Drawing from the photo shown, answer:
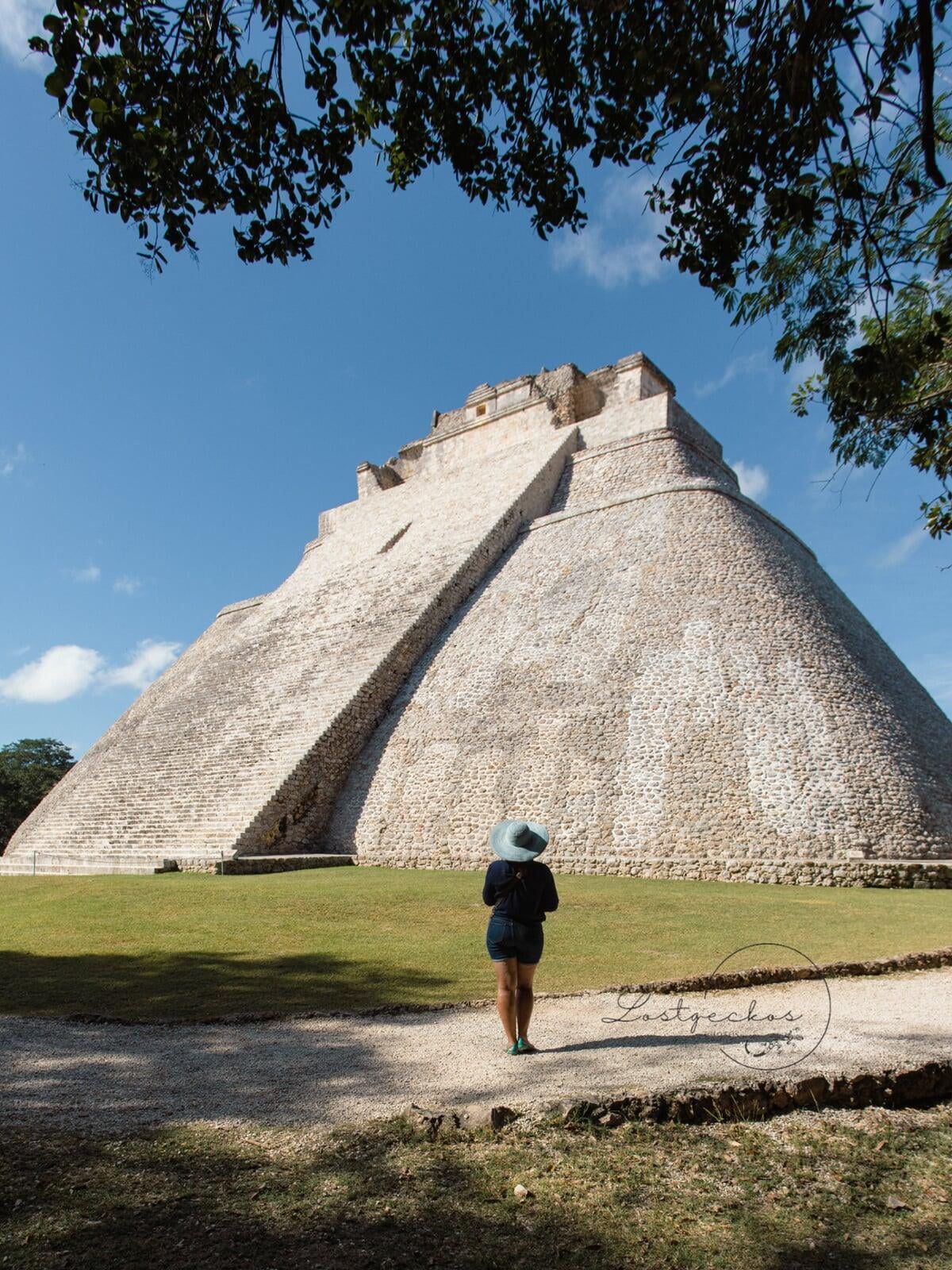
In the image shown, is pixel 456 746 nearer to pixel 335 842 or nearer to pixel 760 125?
pixel 335 842

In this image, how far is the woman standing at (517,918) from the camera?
13.0 ft

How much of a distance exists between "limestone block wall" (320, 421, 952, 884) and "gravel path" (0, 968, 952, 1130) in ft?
20.7

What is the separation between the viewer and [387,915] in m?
8.39

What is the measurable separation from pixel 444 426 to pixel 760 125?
24.0m

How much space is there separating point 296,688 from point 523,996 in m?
13.4

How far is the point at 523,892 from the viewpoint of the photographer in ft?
13.3

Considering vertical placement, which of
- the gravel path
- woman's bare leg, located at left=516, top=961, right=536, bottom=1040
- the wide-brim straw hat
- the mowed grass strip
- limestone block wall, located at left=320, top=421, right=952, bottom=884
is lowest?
the mowed grass strip

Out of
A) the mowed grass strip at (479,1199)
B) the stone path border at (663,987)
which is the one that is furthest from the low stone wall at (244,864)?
the mowed grass strip at (479,1199)

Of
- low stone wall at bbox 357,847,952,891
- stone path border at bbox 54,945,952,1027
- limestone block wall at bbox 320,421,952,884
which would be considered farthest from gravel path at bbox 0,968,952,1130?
limestone block wall at bbox 320,421,952,884

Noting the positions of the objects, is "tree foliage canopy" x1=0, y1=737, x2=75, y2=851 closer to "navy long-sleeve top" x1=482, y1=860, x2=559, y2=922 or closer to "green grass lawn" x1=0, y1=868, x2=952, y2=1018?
"green grass lawn" x1=0, y1=868, x2=952, y2=1018

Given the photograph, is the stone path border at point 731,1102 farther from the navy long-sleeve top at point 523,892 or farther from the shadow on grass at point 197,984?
the shadow on grass at point 197,984

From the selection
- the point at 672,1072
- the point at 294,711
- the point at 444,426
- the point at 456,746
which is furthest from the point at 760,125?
the point at 444,426

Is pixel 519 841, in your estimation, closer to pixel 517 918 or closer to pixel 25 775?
pixel 517 918

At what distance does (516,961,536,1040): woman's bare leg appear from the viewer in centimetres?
396
